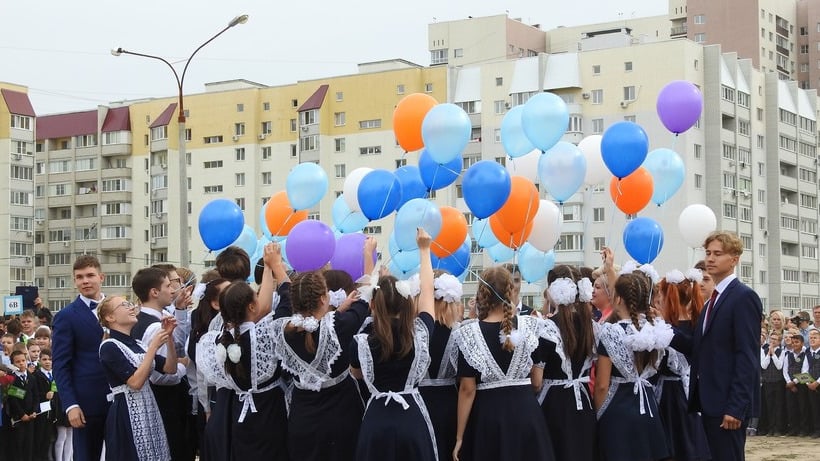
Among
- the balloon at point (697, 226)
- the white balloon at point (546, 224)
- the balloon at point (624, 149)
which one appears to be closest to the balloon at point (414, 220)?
the white balloon at point (546, 224)

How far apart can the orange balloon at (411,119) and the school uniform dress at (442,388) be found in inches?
203

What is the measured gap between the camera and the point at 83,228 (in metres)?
82.2

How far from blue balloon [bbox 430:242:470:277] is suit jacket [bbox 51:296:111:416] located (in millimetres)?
4289

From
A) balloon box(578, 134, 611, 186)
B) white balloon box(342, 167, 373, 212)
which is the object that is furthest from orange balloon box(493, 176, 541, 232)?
white balloon box(342, 167, 373, 212)

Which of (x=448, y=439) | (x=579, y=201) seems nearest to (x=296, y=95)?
(x=579, y=201)

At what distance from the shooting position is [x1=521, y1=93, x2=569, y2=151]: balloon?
11891mm

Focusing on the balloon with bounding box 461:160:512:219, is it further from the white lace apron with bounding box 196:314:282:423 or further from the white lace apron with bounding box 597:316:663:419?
the white lace apron with bounding box 196:314:282:423

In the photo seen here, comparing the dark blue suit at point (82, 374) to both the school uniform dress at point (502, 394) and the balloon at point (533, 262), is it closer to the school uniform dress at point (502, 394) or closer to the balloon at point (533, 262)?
the school uniform dress at point (502, 394)

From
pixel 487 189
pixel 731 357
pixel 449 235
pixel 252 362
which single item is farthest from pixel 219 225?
pixel 731 357

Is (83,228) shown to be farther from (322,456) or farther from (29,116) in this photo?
(322,456)

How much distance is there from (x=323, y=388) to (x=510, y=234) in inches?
183

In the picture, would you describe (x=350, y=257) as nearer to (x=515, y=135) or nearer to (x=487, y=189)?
(x=487, y=189)

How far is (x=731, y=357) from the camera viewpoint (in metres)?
7.77

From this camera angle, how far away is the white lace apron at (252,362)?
305 inches
